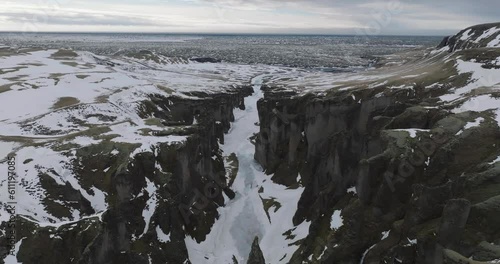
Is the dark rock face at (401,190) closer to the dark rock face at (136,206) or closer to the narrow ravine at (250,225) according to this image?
the narrow ravine at (250,225)

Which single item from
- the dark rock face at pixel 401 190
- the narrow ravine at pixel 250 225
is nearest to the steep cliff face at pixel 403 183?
the dark rock face at pixel 401 190

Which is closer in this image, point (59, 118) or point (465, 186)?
point (465, 186)

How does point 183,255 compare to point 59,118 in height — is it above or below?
below

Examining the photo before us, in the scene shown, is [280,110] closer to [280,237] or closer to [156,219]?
[280,237]

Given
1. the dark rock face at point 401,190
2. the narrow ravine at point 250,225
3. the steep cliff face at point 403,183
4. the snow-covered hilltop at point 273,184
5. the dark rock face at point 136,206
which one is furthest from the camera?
the narrow ravine at point 250,225

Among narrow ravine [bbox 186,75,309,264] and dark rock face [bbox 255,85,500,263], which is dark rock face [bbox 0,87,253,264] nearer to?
narrow ravine [bbox 186,75,309,264]

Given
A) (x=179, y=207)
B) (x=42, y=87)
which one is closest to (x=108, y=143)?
(x=179, y=207)

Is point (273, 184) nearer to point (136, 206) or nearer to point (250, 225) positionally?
point (250, 225)
